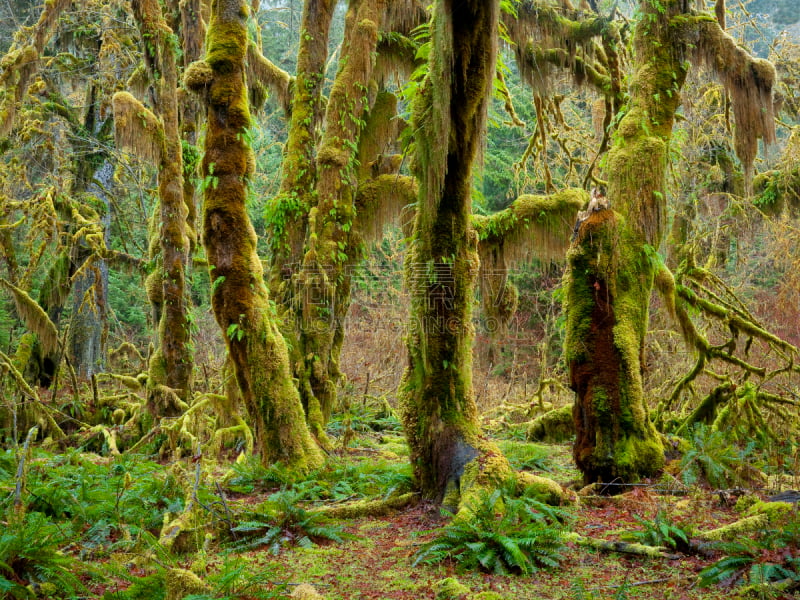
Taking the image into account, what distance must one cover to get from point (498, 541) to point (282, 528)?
2050 mm

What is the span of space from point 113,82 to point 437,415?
35.4 feet

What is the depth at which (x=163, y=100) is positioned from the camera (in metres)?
9.92

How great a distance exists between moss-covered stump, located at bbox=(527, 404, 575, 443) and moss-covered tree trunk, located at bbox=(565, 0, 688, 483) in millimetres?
3604

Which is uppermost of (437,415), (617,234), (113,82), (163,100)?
(113,82)

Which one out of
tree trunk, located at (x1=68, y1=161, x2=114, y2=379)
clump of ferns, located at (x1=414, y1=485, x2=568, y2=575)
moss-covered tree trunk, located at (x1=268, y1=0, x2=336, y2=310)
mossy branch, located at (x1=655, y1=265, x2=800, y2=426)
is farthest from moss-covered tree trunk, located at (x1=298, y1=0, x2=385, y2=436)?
tree trunk, located at (x1=68, y1=161, x2=114, y2=379)

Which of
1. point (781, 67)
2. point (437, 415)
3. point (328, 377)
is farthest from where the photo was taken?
point (781, 67)

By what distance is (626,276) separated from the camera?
22.9ft

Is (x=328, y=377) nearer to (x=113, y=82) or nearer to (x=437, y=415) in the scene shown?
(x=437, y=415)

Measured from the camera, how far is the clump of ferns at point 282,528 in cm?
545

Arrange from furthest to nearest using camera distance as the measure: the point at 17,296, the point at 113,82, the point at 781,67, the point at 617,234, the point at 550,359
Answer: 1. the point at 550,359
2. the point at 781,67
3. the point at 113,82
4. the point at 17,296
5. the point at 617,234

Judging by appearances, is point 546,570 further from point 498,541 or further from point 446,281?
point 446,281

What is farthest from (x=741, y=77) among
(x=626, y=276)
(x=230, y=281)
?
(x=230, y=281)

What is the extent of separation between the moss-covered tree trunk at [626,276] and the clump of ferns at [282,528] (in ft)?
9.34

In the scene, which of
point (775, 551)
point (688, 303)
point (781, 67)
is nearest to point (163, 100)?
point (688, 303)
